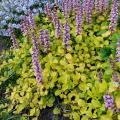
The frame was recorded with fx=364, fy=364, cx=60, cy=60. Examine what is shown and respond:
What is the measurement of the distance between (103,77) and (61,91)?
45 cm

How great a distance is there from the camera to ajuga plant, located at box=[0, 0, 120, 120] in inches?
137

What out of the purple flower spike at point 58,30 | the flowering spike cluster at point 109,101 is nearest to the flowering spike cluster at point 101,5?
the purple flower spike at point 58,30

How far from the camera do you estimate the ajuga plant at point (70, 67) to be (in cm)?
348

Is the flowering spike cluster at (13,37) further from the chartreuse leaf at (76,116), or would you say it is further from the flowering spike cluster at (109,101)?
the flowering spike cluster at (109,101)

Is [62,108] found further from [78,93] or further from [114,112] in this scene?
[114,112]

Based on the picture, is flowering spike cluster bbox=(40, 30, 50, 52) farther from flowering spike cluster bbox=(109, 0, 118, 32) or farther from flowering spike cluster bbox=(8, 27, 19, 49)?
flowering spike cluster bbox=(109, 0, 118, 32)

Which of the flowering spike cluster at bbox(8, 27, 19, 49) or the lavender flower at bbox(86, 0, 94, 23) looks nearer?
the lavender flower at bbox(86, 0, 94, 23)

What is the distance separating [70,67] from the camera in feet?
12.2

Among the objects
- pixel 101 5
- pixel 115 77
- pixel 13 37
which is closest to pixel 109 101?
pixel 115 77

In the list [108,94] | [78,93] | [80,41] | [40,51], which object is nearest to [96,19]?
[80,41]

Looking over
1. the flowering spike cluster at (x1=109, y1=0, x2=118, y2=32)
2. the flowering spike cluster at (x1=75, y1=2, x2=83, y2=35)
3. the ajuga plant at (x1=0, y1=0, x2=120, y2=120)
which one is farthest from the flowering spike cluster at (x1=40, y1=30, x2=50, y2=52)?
the flowering spike cluster at (x1=109, y1=0, x2=118, y2=32)

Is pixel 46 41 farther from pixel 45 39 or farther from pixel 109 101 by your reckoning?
pixel 109 101

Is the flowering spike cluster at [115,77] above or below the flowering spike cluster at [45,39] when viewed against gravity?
below

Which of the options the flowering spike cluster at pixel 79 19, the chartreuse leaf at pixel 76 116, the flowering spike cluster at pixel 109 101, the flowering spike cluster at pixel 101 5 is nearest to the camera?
the flowering spike cluster at pixel 109 101
